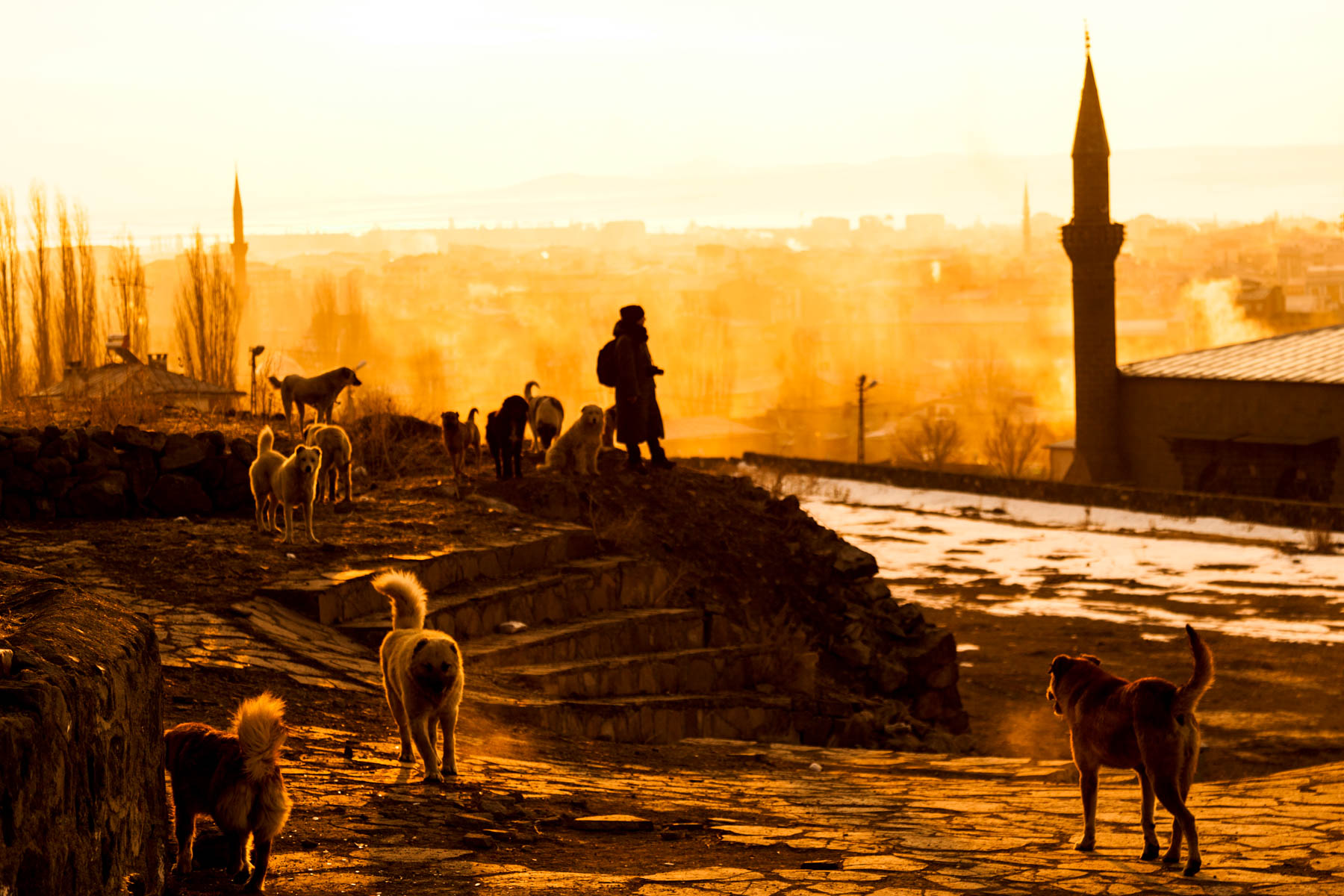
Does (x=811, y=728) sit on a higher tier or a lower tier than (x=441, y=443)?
lower

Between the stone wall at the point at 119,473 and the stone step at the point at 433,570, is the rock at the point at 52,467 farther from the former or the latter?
the stone step at the point at 433,570

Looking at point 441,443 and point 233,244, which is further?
point 233,244

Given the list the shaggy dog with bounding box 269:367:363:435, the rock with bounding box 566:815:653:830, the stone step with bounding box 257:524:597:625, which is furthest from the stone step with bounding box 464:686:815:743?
the shaggy dog with bounding box 269:367:363:435

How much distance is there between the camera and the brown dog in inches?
220

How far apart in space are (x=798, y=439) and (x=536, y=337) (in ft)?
71.1

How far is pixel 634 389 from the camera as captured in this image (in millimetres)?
15820

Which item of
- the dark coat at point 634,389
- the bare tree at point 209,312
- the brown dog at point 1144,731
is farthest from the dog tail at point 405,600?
the bare tree at point 209,312

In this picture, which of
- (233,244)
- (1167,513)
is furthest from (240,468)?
(233,244)

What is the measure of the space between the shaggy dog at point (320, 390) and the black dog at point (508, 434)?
1.69m

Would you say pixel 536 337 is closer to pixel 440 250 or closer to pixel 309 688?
pixel 440 250

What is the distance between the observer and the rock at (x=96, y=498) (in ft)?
41.7

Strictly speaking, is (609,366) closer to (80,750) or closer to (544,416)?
(544,416)

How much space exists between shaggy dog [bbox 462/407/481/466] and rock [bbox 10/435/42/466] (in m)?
4.37

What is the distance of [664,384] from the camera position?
110688 mm
